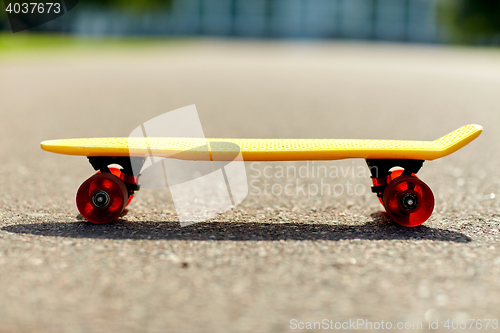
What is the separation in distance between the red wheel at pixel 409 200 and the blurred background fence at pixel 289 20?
52.4m

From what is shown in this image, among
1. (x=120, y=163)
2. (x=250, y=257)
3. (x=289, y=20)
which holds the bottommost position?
(x=289, y=20)

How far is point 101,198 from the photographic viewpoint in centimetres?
258

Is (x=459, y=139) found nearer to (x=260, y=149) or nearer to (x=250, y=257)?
(x=260, y=149)

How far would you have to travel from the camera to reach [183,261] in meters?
2.15

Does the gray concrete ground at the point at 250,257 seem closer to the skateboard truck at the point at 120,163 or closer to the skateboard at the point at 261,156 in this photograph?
the skateboard at the point at 261,156

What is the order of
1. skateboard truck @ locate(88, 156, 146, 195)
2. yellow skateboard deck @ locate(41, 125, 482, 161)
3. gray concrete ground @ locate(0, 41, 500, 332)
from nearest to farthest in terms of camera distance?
gray concrete ground @ locate(0, 41, 500, 332)
yellow skateboard deck @ locate(41, 125, 482, 161)
skateboard truck @ locate(88, 156, 146, 195)

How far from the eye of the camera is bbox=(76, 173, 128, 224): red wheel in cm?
257

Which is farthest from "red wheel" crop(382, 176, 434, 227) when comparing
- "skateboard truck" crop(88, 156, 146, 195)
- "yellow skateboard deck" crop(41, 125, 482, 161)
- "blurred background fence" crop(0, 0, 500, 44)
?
"blurred background fence" crop(0, 0, 500, 44)

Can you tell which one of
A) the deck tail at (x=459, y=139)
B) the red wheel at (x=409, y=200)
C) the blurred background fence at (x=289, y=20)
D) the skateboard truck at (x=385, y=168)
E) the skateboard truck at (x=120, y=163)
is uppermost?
the deck tail at (x=459, y=139)

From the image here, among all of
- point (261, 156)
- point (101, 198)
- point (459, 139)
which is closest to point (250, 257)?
point (261, 156)

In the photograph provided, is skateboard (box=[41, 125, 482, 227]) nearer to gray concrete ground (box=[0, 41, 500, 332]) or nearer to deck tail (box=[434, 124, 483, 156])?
deck tail (box=[434, 124, 483, 156])

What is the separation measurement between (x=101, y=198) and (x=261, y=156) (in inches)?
33.5

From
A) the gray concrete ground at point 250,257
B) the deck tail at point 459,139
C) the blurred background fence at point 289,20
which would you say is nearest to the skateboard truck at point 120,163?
the gray concrete ground at point 250,257

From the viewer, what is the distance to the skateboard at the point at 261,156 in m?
2.51
